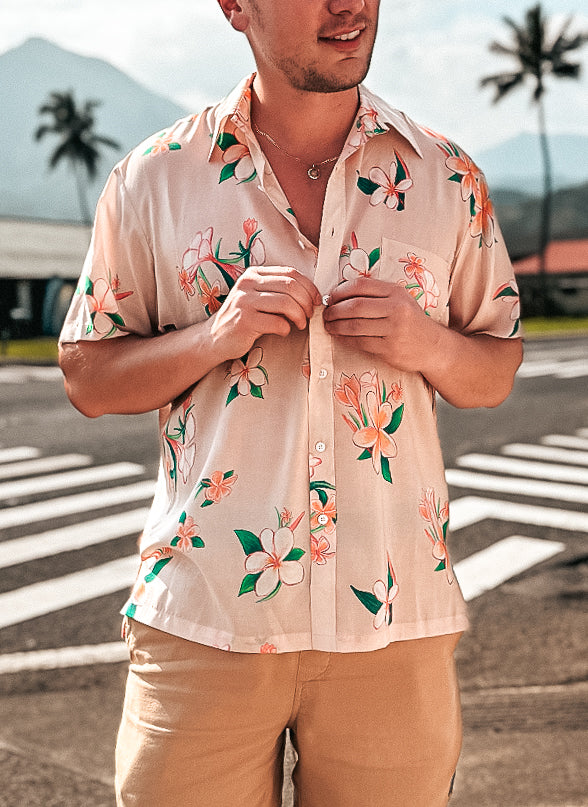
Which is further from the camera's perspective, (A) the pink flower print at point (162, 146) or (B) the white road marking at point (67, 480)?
(B) the white road marking at point (67, 480)

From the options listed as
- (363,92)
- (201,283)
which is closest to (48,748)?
(201,283)

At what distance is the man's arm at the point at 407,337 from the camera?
1391 millimetres

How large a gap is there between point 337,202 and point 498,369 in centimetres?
40

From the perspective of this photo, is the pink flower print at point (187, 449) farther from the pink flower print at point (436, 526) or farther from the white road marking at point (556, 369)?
the white road marking at point (556, 369)

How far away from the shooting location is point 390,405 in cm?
148

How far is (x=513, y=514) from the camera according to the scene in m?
6.15

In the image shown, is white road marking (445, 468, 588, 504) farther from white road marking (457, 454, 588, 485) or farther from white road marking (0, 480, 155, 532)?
white road marking (0, 480, 155, 532)

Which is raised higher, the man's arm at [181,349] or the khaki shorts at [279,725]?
the man's arm at [181,349]

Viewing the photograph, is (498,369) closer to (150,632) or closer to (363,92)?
(363,92)

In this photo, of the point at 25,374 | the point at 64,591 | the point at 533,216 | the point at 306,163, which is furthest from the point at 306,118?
the point at 533,216

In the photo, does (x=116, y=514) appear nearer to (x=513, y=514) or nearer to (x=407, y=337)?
(x=513, y=514)

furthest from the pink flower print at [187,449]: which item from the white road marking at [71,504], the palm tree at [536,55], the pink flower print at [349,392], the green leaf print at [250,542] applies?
the palm tree at [536,55]

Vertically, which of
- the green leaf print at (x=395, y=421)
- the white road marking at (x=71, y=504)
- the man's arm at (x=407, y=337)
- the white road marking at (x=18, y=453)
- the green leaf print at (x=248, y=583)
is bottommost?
the white road marking at (x=71, y=504)

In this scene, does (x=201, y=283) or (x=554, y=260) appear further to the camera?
(x=554, y=260)
